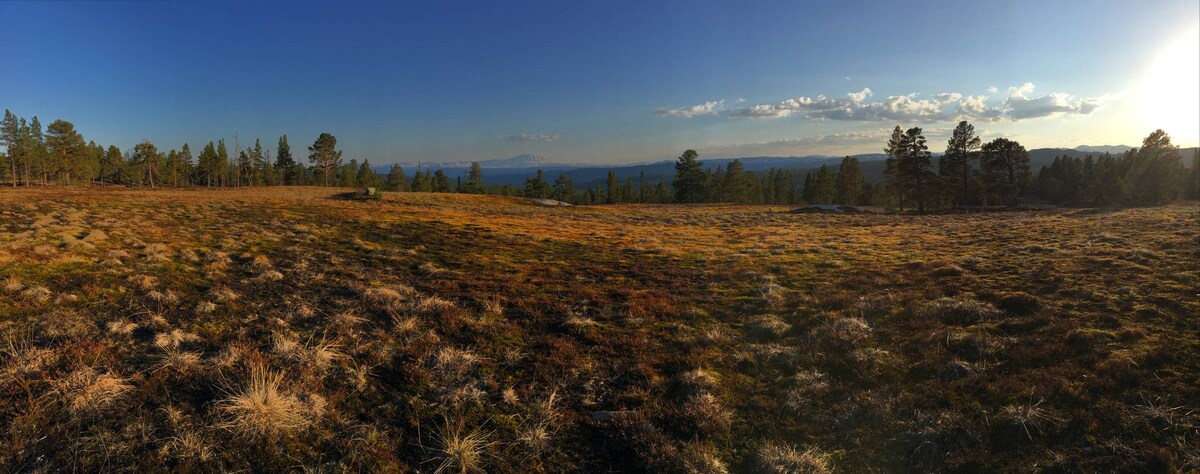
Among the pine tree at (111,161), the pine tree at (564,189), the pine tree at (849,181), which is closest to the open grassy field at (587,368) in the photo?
the pine tree at (849,181)

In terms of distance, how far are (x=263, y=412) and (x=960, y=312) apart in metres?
14.0

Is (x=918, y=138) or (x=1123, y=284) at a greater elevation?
(x=918, y=138)

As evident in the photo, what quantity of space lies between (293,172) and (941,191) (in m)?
144

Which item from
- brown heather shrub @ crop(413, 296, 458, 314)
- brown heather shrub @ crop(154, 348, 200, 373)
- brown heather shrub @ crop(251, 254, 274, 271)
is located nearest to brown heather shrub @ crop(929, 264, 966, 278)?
brown heather shrub @ crop(413, 296, 458, 314)

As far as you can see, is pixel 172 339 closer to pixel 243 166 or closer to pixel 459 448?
pixel 459 448

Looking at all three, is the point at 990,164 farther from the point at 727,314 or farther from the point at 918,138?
the point at 727,314

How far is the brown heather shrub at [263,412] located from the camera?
540cm

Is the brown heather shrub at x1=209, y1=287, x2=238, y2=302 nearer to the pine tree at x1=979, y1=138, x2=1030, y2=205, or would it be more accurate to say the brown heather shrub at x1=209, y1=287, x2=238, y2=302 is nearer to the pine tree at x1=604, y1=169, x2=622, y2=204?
the pine tree at x1=979, y1=138, x2=1030, y2=205

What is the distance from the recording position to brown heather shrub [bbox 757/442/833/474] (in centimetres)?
518

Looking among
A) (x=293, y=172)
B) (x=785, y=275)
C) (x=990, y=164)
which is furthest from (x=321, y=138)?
(x=990, y=164)

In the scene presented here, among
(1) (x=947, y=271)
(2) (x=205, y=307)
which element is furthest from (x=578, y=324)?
(1) (x=947, y=271)

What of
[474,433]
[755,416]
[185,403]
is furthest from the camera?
[755,416]

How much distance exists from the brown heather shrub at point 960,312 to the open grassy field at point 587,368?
0.07 meters

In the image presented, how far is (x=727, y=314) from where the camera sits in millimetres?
11641
